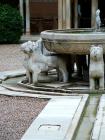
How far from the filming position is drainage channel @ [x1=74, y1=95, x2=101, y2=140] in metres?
8.05

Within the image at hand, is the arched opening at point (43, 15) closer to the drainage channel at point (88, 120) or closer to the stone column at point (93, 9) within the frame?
the stone column at point (93, 9)

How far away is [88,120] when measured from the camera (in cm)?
900

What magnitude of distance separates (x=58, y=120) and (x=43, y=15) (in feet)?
88.1

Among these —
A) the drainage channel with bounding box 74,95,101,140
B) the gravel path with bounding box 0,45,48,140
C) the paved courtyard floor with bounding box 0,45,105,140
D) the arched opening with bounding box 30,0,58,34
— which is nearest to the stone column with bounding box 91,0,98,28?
the arched opening with bounding box 30,0,58,34

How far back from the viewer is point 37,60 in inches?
489

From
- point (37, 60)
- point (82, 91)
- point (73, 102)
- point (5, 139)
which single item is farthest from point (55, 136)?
point (37, 60)

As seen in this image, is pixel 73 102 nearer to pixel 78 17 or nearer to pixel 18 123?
pixel 18 123

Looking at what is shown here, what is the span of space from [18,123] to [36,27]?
26484 mm

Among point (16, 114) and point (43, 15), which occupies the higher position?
point (16, 114)

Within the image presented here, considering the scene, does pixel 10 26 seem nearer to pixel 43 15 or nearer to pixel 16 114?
pixel 43 15

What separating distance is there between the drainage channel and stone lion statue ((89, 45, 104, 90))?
0.63 m

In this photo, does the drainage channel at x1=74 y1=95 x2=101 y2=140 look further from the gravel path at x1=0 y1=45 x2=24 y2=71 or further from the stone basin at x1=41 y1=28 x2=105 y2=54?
the gravel path at x1=0 y1=45 x2=24 y2=71

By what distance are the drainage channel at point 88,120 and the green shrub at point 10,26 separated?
53.0ft

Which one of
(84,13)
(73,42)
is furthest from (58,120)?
(84,13)
